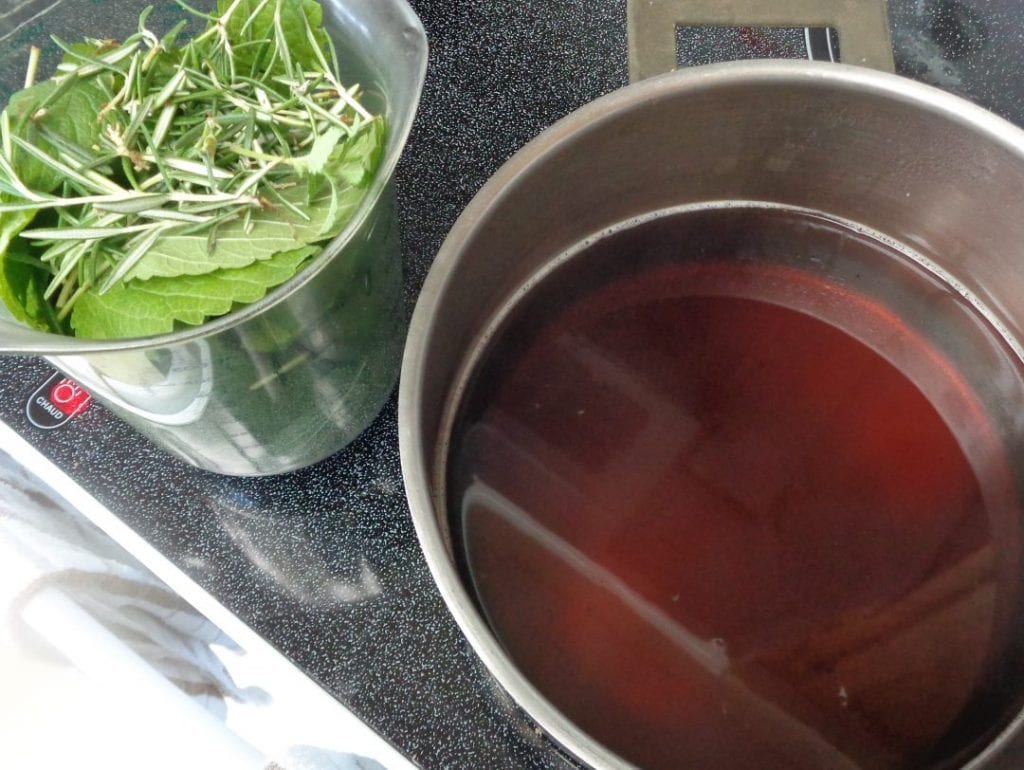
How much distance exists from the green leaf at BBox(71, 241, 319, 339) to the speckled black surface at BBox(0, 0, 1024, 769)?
0.72 feet

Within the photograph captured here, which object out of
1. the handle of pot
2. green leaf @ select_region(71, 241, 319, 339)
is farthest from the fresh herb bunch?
the handle of pot

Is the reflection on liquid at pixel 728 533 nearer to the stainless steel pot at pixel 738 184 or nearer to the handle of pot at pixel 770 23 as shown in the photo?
the stainless steel pot at pixel 738 184

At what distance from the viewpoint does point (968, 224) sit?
0.73 m

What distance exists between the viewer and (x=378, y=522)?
2.04ft

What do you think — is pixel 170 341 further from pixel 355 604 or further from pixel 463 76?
pixel 463 76

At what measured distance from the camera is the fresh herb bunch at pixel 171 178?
43 cm

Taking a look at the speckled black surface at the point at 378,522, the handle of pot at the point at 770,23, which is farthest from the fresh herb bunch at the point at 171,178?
the handle of pot at the point at 770,23

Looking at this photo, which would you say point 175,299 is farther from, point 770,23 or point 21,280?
point 770,23

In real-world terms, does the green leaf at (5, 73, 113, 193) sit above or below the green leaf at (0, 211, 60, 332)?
above

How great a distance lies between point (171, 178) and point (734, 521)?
0.48 m

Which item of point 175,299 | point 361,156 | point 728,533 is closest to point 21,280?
point 175,299

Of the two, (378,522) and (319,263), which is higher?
(319,263)

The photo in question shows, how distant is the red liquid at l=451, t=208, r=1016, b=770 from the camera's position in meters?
0.60

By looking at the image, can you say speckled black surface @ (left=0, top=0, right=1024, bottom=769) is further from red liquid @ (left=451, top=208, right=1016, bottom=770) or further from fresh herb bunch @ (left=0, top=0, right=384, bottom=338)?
fresh herb bunch @ (left=0, top=0, right=384, bottom=338)
